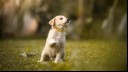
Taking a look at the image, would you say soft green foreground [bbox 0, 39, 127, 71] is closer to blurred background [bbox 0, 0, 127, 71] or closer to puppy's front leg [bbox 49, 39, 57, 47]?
blurred background [bbox 0, 0, 127, 71]

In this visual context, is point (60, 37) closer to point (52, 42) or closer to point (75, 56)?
point (52, 42)

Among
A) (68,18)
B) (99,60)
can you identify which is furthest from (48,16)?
(99,60)

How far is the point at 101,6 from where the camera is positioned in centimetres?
420

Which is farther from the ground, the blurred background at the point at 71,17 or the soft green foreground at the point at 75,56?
the blurred background at the point at 71,17

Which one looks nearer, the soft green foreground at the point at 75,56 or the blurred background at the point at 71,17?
the soft green foreground at the point at 75,56

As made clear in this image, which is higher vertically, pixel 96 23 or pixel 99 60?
pixel 96 23

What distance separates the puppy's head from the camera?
4.05 meters

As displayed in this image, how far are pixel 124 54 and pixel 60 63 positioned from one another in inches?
18.3

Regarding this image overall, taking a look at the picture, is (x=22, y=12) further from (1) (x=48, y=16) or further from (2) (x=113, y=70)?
(2) (x=113, y=70)

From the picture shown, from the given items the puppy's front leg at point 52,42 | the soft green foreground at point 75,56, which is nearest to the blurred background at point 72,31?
the soft green foreground at point 75,56

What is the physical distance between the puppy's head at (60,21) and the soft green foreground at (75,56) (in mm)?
167

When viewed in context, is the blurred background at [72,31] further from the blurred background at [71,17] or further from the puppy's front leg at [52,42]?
the puppy's front leg at [52,42]

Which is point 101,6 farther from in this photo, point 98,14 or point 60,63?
point 60,63

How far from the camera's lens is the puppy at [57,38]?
4.07 m
